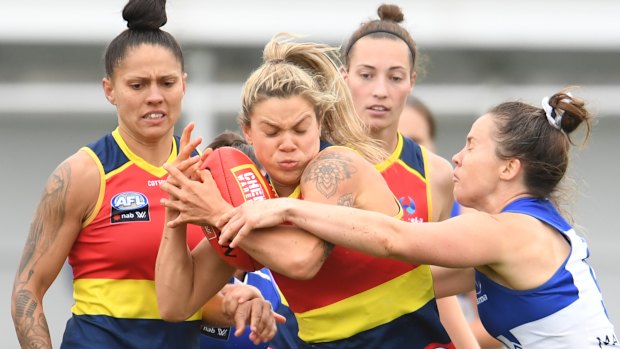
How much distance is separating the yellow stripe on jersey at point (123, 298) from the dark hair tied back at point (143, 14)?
1120 millimetres

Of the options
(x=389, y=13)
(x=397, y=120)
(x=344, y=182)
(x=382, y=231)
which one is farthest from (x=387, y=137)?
(x=382, y=231)

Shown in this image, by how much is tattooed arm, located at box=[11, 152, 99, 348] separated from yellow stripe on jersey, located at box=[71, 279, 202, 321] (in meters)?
0.20

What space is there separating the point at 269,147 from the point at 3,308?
31.0 ft

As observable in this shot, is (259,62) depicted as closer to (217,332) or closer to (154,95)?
(217,332)

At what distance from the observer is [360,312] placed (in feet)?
14.8

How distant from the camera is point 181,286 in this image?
14.6 feet

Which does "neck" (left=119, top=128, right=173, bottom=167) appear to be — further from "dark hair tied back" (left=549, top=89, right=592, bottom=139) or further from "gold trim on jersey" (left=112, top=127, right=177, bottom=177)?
"dark hair tied back" (left=549, top=89, right=592, bottom=139)

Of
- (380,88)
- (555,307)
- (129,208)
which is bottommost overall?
(555,307)

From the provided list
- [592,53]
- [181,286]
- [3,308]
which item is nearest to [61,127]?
[3,308]

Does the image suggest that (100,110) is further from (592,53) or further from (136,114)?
(136,114)

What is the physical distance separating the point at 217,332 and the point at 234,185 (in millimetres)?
1443

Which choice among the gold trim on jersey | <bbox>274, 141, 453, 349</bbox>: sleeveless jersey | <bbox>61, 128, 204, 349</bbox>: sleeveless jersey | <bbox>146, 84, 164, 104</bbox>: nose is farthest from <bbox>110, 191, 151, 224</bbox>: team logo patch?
<bbox>274, 141, 453, 349</bbox>: sleeveless jersey

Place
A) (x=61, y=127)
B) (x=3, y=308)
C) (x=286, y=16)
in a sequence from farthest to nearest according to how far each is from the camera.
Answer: (x=61, y=127) → (x=3, y=308) → (x=286, y=16)

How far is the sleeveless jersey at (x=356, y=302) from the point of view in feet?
14.7
